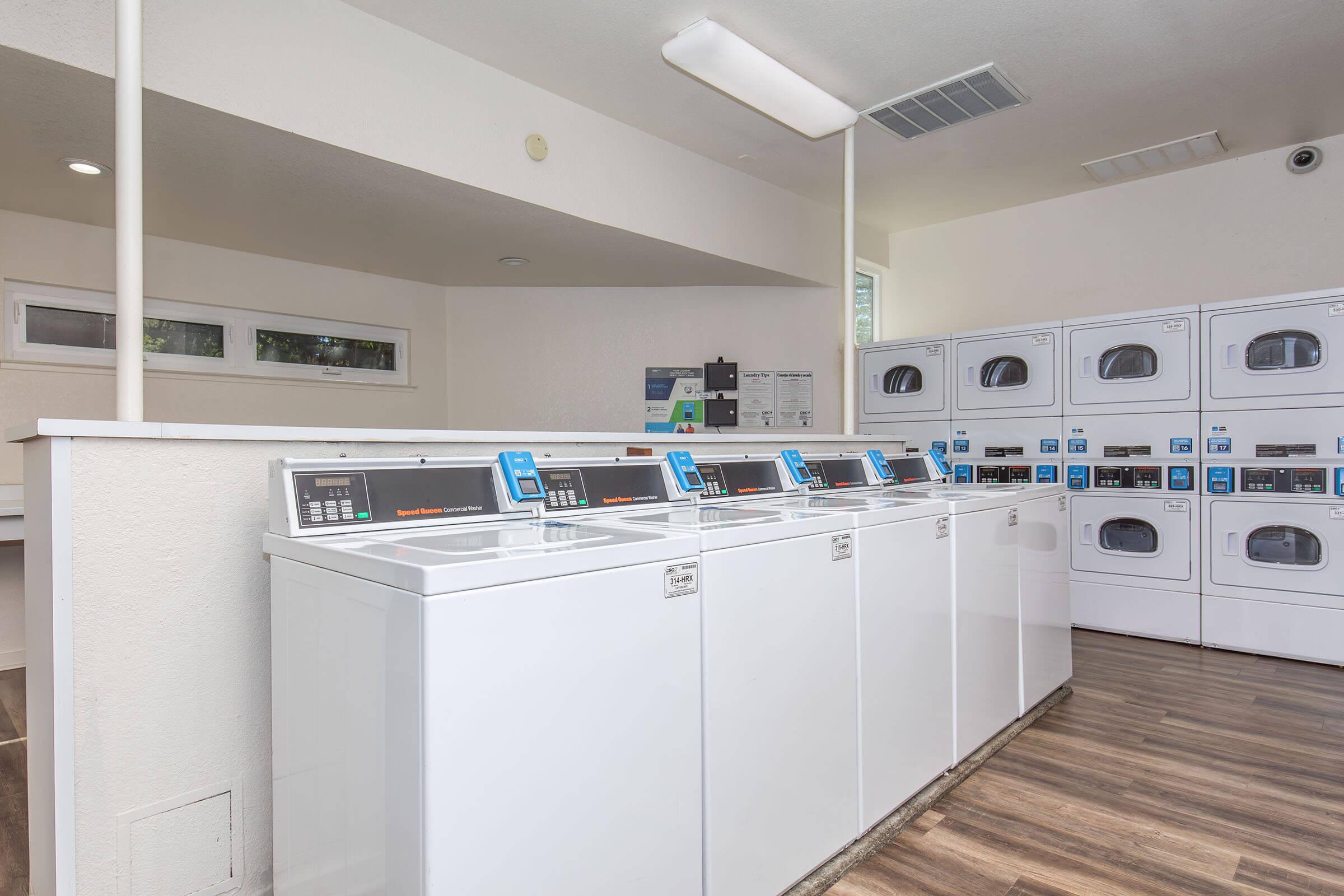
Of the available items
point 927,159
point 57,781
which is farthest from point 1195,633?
point 57,781

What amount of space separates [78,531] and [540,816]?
1.03 meters

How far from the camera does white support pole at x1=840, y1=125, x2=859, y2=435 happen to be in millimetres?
3859

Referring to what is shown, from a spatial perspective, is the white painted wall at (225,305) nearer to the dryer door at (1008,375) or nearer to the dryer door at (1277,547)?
the dryer door at (1008,375)

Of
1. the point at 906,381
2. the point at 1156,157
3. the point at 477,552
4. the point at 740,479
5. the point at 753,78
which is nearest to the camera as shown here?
the point at 477,552

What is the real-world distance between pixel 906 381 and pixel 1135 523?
1.62m

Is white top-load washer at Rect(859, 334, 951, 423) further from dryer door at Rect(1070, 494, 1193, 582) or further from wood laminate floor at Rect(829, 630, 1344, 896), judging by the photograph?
wood laminate floor at Rect(829, 630, 1344, 896)

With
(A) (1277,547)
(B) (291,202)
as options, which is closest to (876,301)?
(A) (1277,547)

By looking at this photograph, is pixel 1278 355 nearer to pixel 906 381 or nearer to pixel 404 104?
pixel 906 381

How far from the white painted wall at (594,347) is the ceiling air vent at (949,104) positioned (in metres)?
1.62

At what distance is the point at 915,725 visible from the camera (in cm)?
204

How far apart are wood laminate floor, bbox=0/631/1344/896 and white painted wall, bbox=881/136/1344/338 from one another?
2.62 m

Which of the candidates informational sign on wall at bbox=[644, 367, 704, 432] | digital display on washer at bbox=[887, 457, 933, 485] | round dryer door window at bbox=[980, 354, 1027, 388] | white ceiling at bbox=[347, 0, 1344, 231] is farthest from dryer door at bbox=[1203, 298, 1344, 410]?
informational sign on wall at bbox=[644, 367, 704, 432]

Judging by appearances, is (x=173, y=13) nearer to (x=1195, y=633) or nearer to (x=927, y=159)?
(x=927, y=159)

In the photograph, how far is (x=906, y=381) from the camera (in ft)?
16.2
